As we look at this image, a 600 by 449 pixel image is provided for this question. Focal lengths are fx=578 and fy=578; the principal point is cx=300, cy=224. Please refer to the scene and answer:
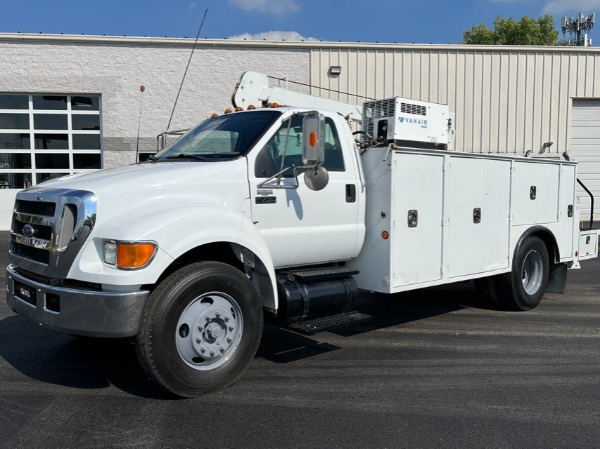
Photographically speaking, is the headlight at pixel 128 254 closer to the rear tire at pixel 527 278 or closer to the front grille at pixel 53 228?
the front grille at pixel 53 228

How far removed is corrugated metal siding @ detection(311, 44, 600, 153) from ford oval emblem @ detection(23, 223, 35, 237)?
1458cm

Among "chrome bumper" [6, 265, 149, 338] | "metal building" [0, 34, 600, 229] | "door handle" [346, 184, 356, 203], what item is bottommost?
"chrome bumper" [6, 265, 149, 338]

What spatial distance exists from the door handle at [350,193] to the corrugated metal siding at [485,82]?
43.3 feet

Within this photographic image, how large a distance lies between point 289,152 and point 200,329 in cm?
179

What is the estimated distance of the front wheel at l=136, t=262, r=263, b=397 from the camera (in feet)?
13.4

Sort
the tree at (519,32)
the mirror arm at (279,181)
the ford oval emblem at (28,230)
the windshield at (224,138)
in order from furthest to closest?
1. the tree at (519,32)
2. the windshield at (224,138)
3. the mirror arm at (279,181)
4. the ford oval emblem at (28,230)

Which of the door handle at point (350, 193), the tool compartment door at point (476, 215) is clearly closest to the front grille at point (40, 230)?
the door handle at point (350, 193)

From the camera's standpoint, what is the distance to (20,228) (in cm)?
475

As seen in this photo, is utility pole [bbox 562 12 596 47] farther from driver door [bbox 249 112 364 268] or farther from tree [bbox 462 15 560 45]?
driver door [bbox 249 112 364 268]

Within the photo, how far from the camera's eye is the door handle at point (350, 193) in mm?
5539

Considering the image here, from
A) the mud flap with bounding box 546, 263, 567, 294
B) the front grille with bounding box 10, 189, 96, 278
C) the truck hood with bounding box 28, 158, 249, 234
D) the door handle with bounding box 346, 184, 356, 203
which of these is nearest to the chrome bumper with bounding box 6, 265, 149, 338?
the front grille with bounding box 10, 189, 96, 278

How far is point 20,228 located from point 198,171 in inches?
61.2

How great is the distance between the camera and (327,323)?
5.12 m

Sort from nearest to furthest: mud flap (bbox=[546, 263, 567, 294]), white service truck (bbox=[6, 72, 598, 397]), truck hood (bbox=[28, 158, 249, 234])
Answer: white service truck (bbox=[6, 72, 598, 397]) → truck hood (bbox=[28, 158, 249, 234]) → mud flap (bbox=[546, 263, 567, 294])
